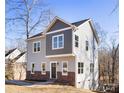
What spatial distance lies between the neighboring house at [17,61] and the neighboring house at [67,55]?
0.17 feet

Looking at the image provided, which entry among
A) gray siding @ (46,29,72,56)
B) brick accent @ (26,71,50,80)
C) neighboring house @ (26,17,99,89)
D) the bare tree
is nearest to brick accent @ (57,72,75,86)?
neighboring house @ (26,17,99,89)

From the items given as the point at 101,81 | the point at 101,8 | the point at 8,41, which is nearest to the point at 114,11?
the point at 101,8

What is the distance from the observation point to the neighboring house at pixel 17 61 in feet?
6.14

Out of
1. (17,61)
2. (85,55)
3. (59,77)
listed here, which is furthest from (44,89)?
(85,55)

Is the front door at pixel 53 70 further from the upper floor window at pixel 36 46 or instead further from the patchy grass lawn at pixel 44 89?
the upper floor window at pixel 36 46

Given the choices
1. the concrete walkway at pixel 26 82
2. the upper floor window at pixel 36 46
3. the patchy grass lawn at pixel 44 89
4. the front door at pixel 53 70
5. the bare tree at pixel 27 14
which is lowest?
the patchy grass lawn at pixel 44 89

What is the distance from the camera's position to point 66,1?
5.90 ft

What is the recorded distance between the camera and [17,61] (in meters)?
1.96

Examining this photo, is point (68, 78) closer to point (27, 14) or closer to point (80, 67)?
point (80, 67)

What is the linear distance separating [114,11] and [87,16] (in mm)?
248

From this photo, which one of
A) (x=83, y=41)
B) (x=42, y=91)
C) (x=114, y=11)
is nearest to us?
(x=114, y=11)

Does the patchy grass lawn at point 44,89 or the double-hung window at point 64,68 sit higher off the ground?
the double-hung window at point 64,68

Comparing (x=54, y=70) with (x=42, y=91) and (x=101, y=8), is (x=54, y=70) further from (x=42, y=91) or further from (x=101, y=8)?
(x=101, y=8)

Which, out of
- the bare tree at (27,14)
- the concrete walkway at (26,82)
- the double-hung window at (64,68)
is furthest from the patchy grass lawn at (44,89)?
the bare tree at (27,14)
